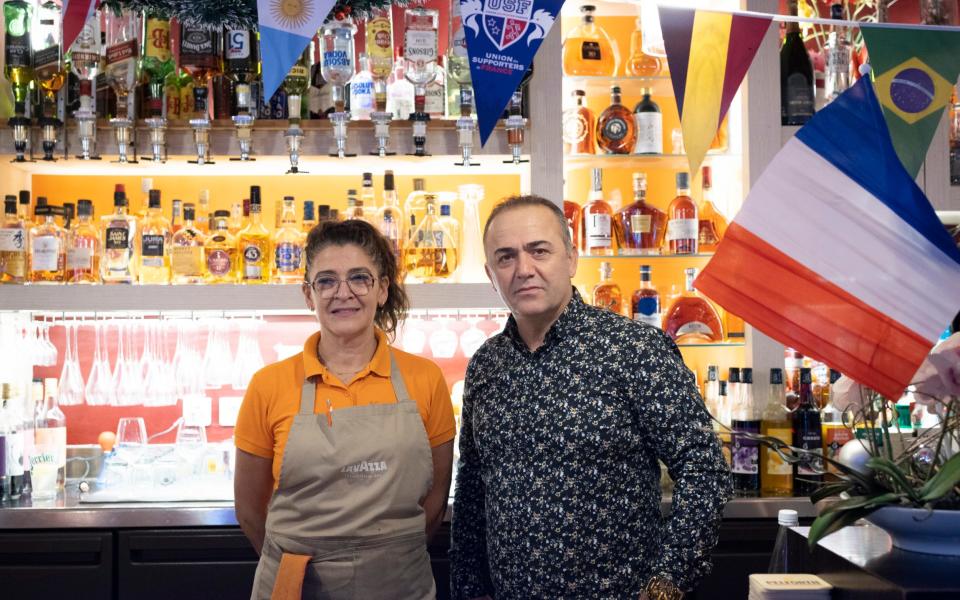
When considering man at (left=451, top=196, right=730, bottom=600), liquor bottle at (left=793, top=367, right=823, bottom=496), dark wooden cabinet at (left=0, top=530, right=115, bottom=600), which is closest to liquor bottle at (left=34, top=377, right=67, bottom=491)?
dark wooden cabinet at (left=0, top=530, right=115, bottom=600)

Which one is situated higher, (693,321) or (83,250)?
(83,250)

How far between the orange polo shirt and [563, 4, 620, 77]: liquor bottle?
142cm

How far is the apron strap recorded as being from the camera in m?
1.97

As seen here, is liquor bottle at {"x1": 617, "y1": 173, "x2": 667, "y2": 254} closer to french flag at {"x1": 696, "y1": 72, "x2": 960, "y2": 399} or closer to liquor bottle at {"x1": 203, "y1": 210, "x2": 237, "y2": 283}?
liquor bottle at {"x1": 203, "y1": 210, "x2": 237, "y2": 283}

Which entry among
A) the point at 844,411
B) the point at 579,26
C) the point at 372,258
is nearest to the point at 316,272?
the point at 372,258

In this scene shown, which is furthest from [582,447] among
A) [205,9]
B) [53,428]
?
[53,428]

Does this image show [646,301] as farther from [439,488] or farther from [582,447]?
[582,447]

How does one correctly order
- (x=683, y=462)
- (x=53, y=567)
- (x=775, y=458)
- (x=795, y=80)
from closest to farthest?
(x=683, y=462), (x=53, y=567), (x=775, y=458), (x=795, y=80)

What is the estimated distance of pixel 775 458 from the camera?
9.03 ft

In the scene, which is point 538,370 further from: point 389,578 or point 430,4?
point 430,4

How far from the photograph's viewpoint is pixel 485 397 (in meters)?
1.93

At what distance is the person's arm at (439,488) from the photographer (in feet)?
6.90

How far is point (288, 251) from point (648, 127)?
119cm

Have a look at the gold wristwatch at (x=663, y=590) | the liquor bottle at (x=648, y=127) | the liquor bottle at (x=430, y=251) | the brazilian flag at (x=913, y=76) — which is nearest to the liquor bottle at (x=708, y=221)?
the liquor bottle at (x=648, y=127)
